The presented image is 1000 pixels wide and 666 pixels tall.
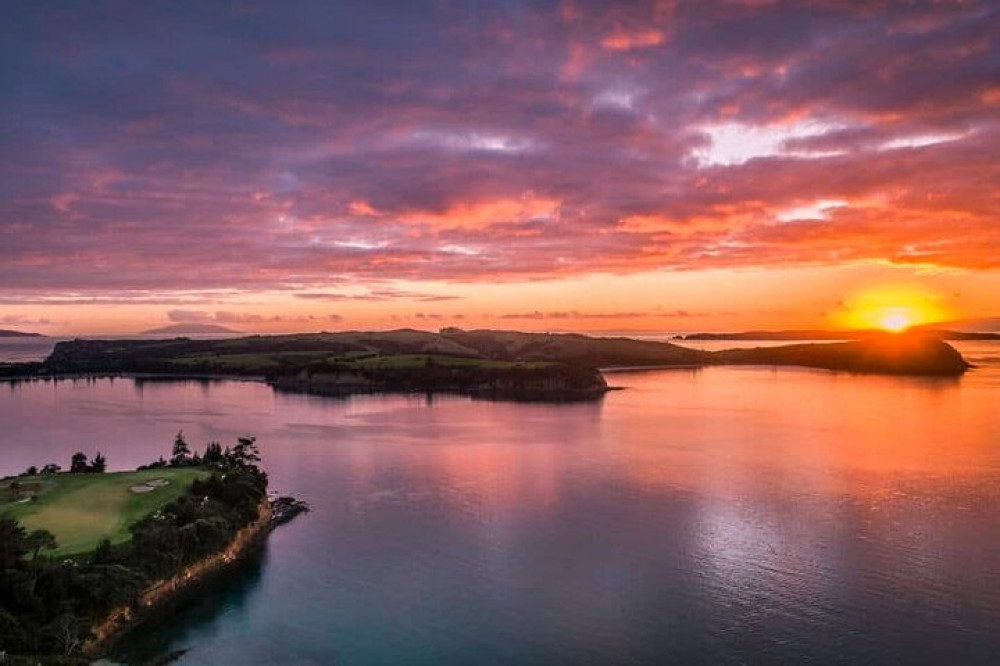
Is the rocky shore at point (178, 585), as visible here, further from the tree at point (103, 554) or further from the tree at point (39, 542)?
the tree at point (39, 542)

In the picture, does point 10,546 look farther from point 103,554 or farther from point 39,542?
point 103,554

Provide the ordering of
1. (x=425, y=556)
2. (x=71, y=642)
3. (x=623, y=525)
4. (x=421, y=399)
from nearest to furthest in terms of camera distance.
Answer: (x=71, y=642), (x=425, y=556), (x=623, y=525), (x=421, y=399)

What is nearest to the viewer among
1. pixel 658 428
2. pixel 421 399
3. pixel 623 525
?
pixel 623 525

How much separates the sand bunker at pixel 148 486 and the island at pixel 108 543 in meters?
0.09

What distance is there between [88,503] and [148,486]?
5874 mm

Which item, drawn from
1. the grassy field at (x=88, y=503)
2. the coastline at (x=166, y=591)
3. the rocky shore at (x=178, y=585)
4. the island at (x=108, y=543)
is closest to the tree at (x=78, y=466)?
the island at (x=108, y=543)

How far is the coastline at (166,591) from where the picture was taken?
42.1 meters

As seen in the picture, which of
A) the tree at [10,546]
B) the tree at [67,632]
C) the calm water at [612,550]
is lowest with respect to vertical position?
the calm water at [612,550]

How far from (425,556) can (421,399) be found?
419ft

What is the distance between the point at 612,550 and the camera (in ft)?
189

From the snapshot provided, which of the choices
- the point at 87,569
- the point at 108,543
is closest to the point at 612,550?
the point at 108,543

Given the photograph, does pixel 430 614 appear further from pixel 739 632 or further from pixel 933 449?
pixel 933 449

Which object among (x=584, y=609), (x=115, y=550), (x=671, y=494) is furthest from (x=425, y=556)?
(x=671, y=494)

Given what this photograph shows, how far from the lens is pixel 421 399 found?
605 ft
